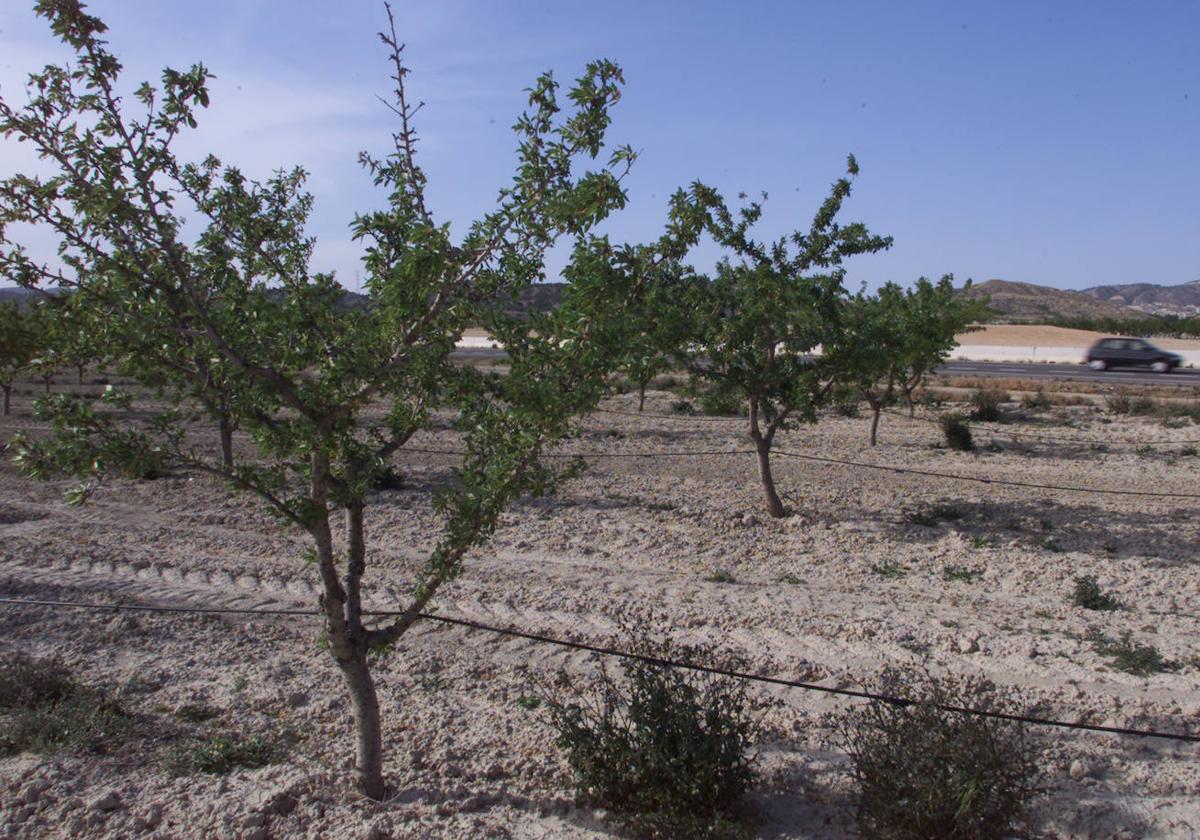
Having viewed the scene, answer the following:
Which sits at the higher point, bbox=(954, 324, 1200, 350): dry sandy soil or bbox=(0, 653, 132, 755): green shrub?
bbox=(954, 324, 1200, 350): dry sandy soil

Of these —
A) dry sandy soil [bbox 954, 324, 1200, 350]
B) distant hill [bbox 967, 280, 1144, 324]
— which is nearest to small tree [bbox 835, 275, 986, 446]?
dry sandy soil [bbox 954, 324, 1200, 350]

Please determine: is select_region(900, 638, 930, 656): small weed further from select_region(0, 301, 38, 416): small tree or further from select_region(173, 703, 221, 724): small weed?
select_region(0, 301, 38, 416): small tree

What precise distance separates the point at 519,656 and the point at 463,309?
11.6ft

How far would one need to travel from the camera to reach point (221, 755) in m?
5.49

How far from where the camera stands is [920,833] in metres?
4.50

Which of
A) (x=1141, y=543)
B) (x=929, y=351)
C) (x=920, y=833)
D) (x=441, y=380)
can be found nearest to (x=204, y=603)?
(x=441, y=380)

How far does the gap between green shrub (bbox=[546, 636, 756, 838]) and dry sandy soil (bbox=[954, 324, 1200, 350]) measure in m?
62.3

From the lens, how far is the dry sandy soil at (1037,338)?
64750mm

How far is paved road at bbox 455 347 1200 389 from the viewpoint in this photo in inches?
1436

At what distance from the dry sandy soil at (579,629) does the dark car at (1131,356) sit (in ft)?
100

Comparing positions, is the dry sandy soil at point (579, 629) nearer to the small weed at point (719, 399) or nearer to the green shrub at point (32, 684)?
the green shrub at point (32, 684)

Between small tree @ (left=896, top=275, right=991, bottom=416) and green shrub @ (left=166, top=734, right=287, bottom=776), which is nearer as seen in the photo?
green shrub @ (left=166, top=734, right=287, bottom=776)

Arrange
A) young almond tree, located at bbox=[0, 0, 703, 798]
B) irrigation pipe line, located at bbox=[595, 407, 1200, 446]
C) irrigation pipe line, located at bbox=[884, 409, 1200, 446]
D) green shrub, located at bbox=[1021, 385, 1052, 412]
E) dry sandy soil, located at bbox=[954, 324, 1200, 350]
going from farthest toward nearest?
dry sandy soil, located at bbox=[954, 324, 1200, 350], green shrub, located at bbox=[1021, 385, 1052, 412], irrigation pipe line, located at bbox=[595, 407, 1200, 446], irrigation pipe line, located at bbox=[884, 409, 1200, 446], young almond tree, located at bbox=[0, 0, 703, 798]

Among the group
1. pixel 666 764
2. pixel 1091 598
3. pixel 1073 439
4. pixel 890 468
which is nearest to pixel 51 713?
pixel 666 764
